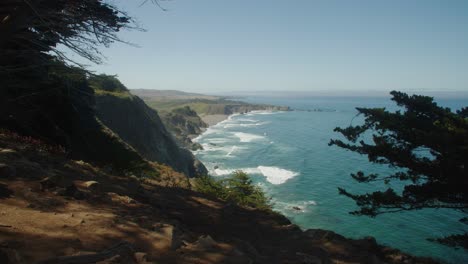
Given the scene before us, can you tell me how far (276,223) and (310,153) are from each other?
178 feet

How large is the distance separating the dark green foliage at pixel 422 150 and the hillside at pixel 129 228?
4480 millimetres

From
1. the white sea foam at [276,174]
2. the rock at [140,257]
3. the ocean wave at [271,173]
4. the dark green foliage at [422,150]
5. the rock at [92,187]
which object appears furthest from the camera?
the ocean wave at [271,173]

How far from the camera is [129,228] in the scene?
5309 millimetres

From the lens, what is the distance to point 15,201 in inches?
209

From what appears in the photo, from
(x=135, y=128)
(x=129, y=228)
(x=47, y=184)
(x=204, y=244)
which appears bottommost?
(x=135, y=128)

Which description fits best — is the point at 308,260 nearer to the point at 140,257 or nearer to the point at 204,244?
the point at 204,244

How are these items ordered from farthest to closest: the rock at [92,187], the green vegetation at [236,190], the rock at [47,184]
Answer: the green vegetation at [236,190] → the rock at [92,187] → the rock at [47,184]

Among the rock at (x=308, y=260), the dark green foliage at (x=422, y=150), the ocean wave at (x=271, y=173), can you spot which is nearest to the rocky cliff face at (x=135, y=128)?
the ocean wave at (x=271, y=173)

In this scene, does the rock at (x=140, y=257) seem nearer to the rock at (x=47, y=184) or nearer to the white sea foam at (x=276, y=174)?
the rock at (x=47, y=184)

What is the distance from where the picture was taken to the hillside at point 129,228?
4.11 metres

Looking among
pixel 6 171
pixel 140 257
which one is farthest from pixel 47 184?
pixel 140 257

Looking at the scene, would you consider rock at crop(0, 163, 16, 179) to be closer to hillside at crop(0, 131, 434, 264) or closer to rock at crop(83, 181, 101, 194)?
hillside at crop(0, 131, 434, 264)

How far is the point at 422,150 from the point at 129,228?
10372mm

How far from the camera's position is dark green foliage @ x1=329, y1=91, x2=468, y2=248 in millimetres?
10438
